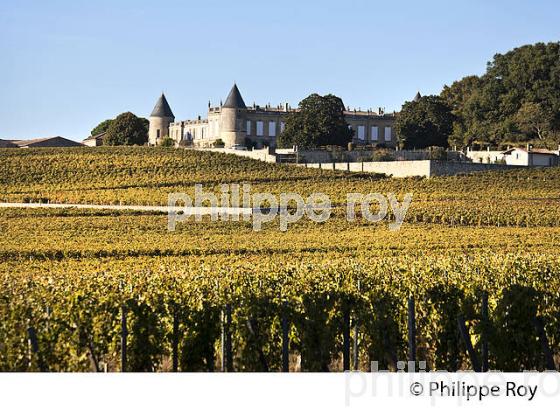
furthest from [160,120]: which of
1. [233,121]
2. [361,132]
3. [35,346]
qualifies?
[35,346]

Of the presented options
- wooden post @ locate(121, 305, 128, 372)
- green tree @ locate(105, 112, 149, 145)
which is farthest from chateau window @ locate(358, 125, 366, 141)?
wooden post @ locate(121, 305, 128, 372)

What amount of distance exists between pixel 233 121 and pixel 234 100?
4.78 feet

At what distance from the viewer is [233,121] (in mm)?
65188

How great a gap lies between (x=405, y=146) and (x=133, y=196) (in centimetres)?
2074

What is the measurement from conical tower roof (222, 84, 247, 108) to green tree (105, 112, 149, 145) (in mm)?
6232

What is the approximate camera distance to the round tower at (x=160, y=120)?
71.9 meters

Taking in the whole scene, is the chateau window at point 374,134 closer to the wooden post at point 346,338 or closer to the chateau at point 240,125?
the chateau at point 240,125

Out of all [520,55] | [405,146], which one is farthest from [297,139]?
[520,55]

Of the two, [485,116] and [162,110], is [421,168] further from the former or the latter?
[162,110]

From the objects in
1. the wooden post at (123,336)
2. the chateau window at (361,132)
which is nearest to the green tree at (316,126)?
the chateau window at (361,132)

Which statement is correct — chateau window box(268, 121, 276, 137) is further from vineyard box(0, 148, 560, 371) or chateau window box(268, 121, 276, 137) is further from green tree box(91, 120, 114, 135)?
vineyard box(0, 148, 560, 371)

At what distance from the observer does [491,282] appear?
13289mm

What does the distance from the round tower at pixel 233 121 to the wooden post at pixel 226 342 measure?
53.7m
